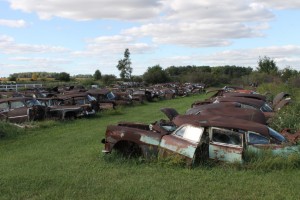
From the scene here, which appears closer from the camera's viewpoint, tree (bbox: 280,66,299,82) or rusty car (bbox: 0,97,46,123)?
Result: rusty car (bbox: 0,97,46,123)

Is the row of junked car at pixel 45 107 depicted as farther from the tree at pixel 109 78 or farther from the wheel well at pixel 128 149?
the tree at pixel 109 78

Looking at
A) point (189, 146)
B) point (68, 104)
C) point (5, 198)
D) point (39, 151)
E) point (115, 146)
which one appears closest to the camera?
point (5, 198)

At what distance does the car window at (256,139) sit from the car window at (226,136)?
282mm

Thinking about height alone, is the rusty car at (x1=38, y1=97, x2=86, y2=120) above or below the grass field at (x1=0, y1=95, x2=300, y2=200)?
above

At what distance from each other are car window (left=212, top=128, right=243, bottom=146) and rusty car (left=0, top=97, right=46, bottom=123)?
11.9 meters

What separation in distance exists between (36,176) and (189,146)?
310 centimetres

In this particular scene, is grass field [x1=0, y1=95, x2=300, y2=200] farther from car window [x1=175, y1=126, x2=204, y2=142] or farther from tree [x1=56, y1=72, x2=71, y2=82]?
tree [x1=56, y1=72, x2=71, y2=82]

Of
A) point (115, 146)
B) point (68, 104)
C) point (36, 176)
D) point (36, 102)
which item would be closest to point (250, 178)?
point (115, 146)

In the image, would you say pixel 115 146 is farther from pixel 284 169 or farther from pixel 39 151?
pixel 284 169

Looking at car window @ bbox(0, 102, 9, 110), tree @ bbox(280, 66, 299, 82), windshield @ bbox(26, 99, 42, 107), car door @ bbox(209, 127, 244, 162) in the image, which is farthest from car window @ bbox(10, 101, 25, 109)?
tree @ bbox(280, 66, 299, 82)

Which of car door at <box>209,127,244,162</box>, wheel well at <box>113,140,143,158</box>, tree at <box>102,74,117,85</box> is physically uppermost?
tree at <box>102,74,117,85</box>

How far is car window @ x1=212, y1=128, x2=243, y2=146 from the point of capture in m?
9.16

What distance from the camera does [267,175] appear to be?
8.28 m

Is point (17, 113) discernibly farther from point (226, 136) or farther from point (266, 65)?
point (266, 65)
